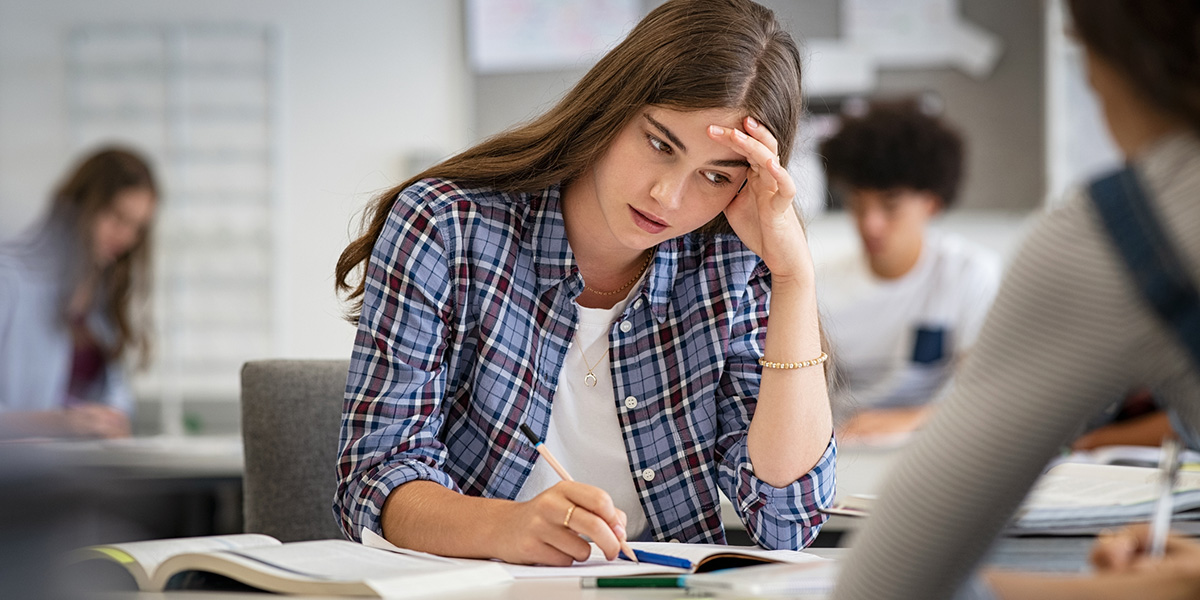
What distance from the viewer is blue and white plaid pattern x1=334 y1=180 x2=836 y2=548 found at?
114cm

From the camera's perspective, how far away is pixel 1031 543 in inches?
37.0

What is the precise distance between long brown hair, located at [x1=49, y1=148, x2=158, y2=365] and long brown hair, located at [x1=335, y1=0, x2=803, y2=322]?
1894 millimetres

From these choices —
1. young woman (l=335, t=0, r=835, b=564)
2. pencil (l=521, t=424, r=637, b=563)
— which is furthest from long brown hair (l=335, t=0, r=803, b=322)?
pencil (l=521, t=424, r=637, b=563)

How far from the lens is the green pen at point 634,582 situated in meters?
0.83

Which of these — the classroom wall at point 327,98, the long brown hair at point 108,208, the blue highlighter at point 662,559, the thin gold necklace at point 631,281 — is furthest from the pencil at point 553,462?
the classroom wall at point 327,98

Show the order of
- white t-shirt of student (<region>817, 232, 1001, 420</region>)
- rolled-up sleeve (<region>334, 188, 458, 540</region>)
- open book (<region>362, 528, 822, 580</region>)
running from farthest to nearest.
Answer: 1. white t-shirt of student (<region>817, 232, 1001, 420</region>)
2. rolled-up sleeve (<region>334, 188, 458, 540</region>)
3. open book (<region>362, 528, 822, 580</region>)

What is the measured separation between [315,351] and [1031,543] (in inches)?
144

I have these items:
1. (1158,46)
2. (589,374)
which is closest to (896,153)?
(589,374)

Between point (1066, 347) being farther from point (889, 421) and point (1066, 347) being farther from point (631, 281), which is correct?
point (889, 421)

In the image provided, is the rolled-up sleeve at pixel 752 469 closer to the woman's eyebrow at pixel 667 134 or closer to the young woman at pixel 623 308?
the young woman at pixel 623 308

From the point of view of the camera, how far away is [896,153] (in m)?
3.12

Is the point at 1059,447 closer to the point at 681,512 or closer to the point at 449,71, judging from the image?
the point at 681,512

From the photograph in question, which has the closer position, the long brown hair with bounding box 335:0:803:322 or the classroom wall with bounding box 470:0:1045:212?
the long brown hair with bounding box 335:0:803:322

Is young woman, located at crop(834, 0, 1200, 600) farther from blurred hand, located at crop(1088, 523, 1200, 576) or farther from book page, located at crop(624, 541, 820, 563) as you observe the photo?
book page, located at crop(624, 541, 820, 563)
